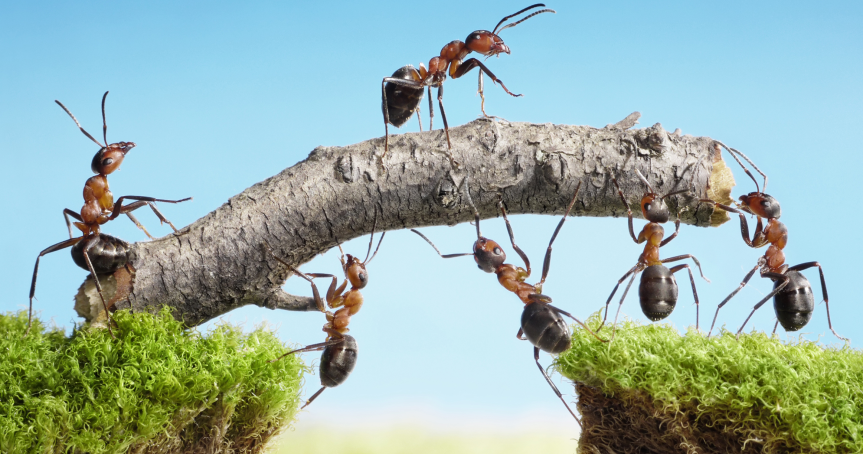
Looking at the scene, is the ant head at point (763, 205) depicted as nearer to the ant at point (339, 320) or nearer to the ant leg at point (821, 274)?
the ant leg at point (821, 274)

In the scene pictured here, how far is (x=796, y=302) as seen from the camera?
3.09 meters

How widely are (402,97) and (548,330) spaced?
4.67 feet

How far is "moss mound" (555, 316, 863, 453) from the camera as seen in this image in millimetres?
2367

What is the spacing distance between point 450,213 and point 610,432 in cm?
122

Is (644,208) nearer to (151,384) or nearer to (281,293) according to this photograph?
(281,293)

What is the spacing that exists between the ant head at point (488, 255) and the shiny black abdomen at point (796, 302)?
1.42 metres

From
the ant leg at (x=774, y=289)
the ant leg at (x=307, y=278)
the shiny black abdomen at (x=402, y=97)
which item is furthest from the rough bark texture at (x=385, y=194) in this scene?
the ant leg at (x=774, y=289)

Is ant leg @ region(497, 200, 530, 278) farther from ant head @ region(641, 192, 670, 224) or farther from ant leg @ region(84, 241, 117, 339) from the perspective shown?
ant leg @ region(84, 241, 117, 339)

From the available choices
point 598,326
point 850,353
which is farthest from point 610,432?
point 850,353

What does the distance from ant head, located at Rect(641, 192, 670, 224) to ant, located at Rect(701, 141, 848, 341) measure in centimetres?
28

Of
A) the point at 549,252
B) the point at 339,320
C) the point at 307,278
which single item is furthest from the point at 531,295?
the point at 307,278

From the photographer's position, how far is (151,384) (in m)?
2.46

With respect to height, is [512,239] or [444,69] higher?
[444,69]

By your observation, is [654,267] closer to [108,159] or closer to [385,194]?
[385,194]
